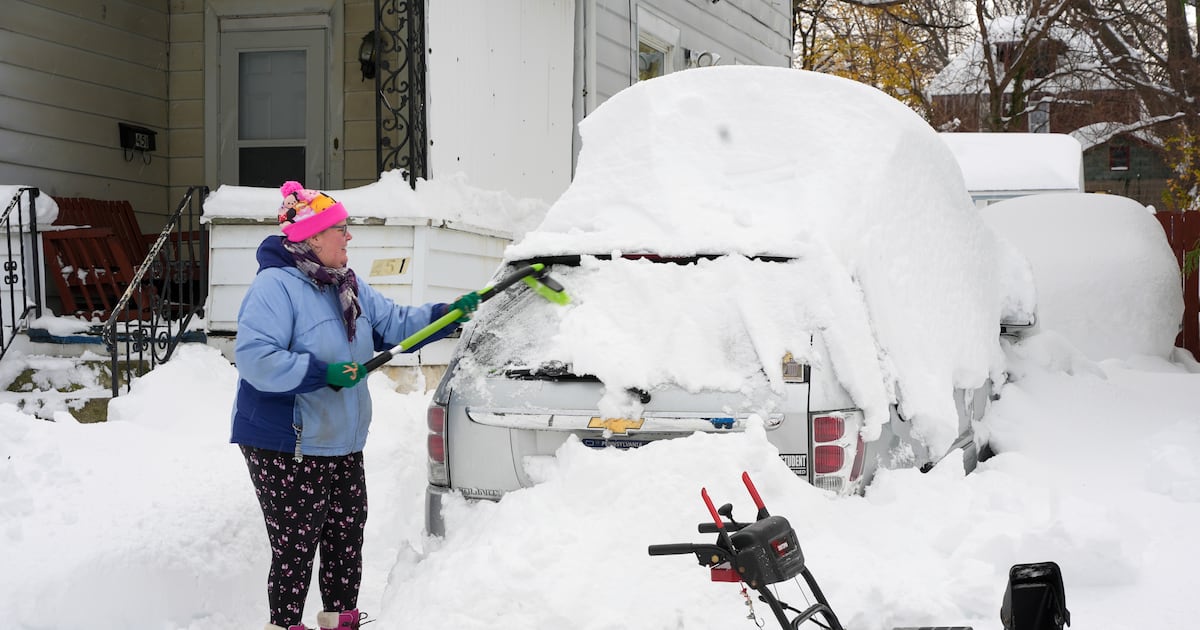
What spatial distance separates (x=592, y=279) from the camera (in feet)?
14.8

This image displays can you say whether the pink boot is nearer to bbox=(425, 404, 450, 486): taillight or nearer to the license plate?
bbox=(425, 404, 450, 486): taillight

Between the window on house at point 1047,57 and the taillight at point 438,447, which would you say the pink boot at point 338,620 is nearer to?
the taillight at point 438,447

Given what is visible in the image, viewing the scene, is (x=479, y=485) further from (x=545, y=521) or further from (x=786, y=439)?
(x=786, y=439)

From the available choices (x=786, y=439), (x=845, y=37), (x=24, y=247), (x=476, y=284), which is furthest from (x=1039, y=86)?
(x=786, y=439)

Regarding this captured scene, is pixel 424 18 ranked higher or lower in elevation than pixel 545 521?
higher

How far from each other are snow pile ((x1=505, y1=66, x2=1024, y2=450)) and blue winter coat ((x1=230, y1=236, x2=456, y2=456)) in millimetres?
853

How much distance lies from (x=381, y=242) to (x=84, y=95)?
12.0 ft

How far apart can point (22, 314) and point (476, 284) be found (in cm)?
333

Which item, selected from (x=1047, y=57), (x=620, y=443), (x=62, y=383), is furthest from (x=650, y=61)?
(x=1047, y=57)

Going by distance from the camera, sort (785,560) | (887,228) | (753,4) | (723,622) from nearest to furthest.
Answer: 1. (785,560)
2. (723,622)
3. (887,228)
4. (753,4)

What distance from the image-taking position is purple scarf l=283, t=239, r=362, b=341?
14.4ft

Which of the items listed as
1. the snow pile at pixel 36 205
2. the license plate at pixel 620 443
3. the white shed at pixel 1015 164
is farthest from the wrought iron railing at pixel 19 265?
the white shed at pixel 1015 164

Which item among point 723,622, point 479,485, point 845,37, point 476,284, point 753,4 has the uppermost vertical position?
point 845,37

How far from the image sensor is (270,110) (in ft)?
36.2
